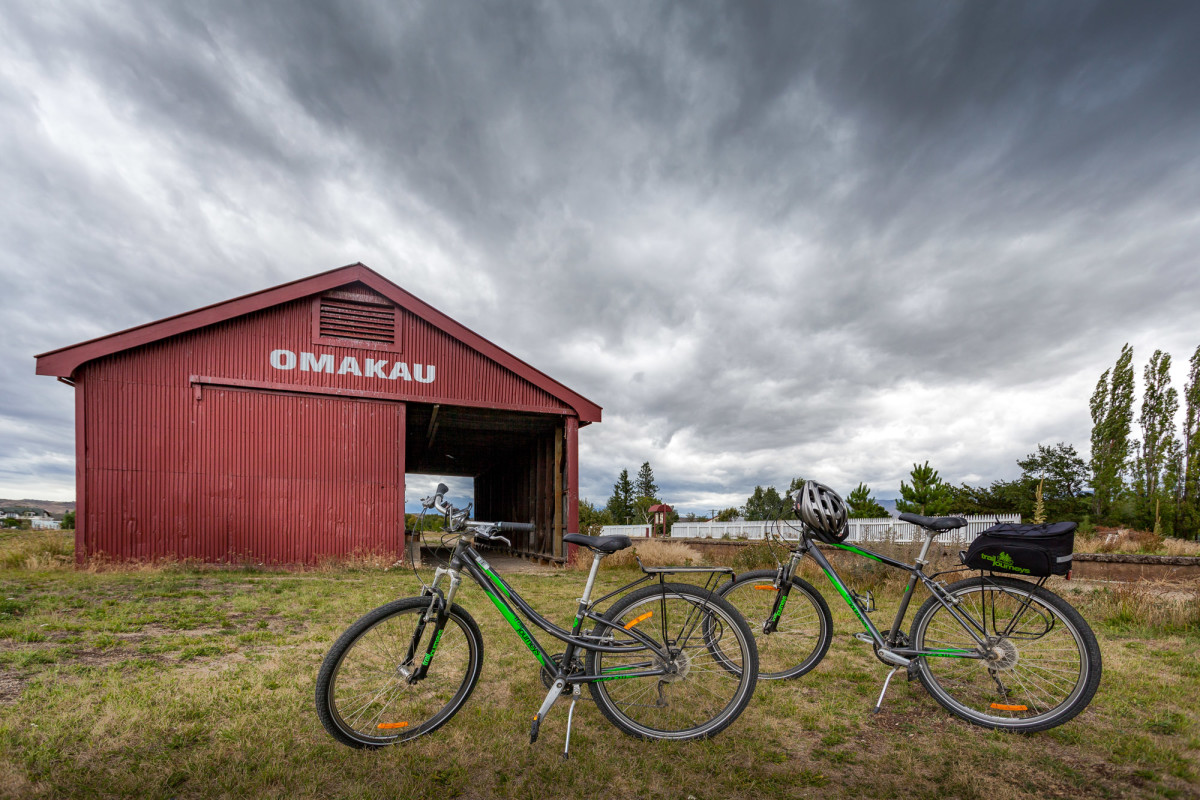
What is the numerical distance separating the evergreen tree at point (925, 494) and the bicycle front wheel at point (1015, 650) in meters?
23.7

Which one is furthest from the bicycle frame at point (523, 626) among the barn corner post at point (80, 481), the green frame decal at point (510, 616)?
the barn corner post at point (80, 481)

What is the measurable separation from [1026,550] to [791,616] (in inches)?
58.4

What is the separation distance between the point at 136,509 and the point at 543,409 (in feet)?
26.7

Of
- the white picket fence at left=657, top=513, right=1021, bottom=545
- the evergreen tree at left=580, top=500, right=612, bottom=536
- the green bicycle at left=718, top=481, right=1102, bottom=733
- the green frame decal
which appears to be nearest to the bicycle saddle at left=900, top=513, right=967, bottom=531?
the green bicycle at left=718, top=481, right=1102, bottom=733

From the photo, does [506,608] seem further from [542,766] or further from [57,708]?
[57,708]

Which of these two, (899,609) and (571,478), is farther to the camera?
(571,478)

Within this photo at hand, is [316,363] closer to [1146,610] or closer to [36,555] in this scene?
[36,555]

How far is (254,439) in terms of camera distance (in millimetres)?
11492

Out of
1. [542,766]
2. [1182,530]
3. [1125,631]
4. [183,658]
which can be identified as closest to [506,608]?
[542,766]

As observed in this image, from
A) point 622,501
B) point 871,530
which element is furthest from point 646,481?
point 871,530

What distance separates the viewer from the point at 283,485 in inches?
456

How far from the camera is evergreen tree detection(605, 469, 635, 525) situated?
177 ft

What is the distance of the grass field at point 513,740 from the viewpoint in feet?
8.49

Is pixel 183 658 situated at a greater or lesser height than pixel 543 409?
lesser
